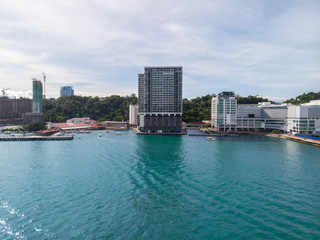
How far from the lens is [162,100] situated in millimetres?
87188

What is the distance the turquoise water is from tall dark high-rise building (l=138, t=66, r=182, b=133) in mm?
49914

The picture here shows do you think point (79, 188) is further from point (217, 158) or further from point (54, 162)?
point (217, 158)

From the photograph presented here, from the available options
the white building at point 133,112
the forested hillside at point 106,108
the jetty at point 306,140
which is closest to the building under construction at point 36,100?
the forested hillside at point 106,108

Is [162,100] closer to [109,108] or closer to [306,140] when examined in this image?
[306,140]

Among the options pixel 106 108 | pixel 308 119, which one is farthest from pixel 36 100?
pixel 308 119

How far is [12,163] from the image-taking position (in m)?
36.1

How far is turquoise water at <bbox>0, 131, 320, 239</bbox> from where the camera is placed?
53.6 ft

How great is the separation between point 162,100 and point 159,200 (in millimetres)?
67823

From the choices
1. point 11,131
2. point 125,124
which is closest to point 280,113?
point 125,124

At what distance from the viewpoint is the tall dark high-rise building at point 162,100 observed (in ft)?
283

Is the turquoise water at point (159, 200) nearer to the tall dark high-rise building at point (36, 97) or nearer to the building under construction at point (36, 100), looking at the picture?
the building under construction at point (36, 100)

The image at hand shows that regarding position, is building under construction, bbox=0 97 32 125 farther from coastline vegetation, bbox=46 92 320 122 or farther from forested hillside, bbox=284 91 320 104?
forested hillside, bbox=284 91 320 104

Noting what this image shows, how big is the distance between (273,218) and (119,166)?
22700mm

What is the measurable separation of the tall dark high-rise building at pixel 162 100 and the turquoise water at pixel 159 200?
164 feet
